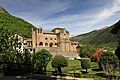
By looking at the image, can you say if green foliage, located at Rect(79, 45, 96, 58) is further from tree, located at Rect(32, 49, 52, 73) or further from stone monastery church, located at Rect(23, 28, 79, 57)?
tree, located at Rect(32, 49, 52, 73)

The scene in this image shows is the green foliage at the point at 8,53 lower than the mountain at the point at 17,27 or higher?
lower

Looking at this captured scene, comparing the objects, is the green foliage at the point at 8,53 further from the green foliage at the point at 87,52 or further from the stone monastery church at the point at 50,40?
the stone monastery church at the point at 50,40

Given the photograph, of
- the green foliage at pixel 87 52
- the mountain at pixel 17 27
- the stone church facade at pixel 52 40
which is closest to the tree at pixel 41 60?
the green foliage at pixel 87 52

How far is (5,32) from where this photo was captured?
4425 centimetres

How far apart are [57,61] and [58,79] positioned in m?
10.0

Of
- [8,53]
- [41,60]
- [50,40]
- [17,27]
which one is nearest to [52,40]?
[50,40]

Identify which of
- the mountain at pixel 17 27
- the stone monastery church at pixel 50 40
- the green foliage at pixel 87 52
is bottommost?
the green foliage at pixel 87 52

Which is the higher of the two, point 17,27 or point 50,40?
point 17,27

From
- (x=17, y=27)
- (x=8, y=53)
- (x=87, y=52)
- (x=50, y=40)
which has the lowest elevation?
(x=8, y=53)

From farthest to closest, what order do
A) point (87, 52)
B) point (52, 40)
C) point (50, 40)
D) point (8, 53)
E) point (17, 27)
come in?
point (17, 27)
point (52, 40)
point (50, 40)
point (87, 52)
point (8, 53)

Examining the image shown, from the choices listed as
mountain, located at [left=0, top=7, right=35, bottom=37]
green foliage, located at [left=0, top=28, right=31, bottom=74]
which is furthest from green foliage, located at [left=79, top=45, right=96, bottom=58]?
green foliage, located at [left=0, top=28, right=31, bottom=74]

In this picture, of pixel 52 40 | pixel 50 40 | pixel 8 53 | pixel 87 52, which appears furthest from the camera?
pixel 52 40

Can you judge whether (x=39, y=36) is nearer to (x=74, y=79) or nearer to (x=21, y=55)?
(x=21, y=55)

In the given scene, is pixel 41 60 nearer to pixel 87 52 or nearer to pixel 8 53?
pixel 8 53
